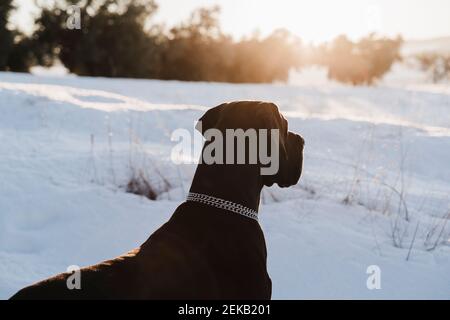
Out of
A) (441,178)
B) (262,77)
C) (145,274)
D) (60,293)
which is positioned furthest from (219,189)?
(262,77)

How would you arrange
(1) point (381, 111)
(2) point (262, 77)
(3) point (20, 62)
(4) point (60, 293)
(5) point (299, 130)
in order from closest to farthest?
(4) point (60, 293) → (5) point (299, 130) → (1) point (381, 111) → (3) point (20, 62) → (2) point (262, 77)

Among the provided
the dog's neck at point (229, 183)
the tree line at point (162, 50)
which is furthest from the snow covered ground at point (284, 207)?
the tree line at point (162, 50)

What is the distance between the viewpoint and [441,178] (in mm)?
6988

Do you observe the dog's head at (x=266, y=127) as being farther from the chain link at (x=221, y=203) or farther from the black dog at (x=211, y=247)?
the chain link at (x=221, y=203)

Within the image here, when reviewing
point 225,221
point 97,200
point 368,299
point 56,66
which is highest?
point 56,66

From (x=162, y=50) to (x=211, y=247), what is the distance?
1453 inches

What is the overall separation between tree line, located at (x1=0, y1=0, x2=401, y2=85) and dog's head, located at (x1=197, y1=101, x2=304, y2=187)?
101 feet

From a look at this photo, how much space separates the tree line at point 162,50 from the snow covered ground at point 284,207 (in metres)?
26.4

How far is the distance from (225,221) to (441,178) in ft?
16.7

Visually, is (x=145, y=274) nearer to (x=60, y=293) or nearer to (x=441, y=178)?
(x=60, y=293)

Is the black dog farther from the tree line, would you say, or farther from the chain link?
the tree line

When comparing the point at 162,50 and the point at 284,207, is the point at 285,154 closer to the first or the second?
the point at 284,207

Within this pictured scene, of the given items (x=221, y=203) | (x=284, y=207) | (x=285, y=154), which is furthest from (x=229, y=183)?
(x=284, y=207)

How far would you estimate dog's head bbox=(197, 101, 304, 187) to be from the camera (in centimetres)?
315
